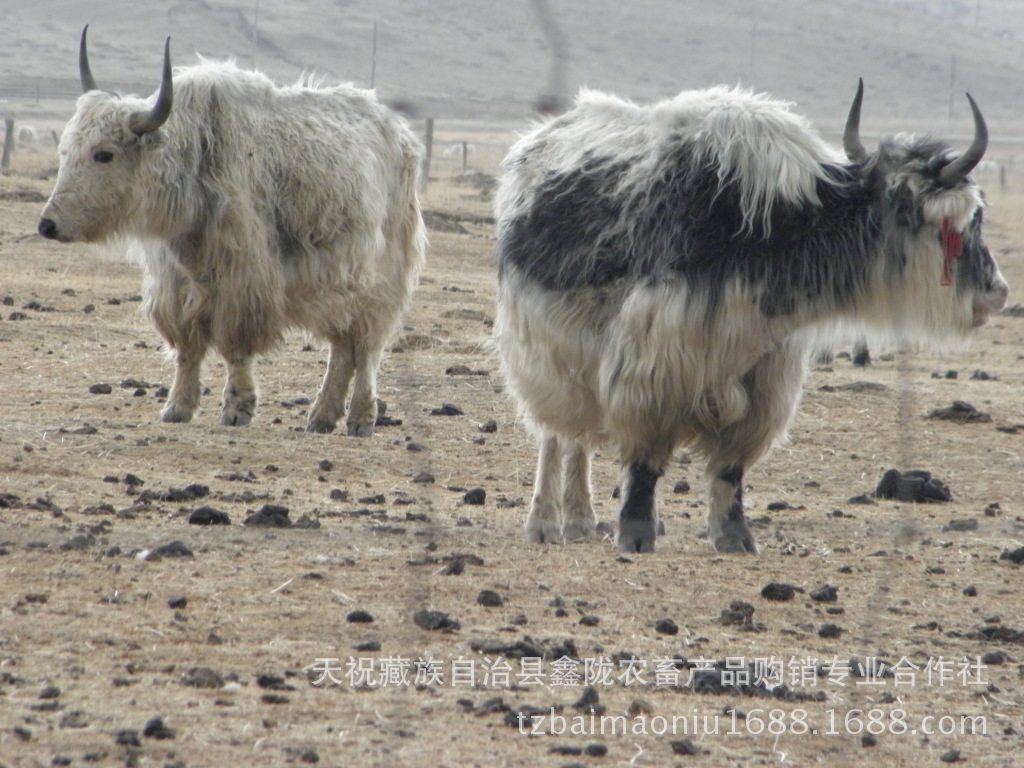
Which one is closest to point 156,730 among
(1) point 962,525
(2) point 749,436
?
(2) point 749,436

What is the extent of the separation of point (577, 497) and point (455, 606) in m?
1.84

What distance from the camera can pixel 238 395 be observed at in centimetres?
841

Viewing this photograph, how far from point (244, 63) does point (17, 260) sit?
123 ft

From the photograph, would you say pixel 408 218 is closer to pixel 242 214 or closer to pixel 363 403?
pixel 363 403

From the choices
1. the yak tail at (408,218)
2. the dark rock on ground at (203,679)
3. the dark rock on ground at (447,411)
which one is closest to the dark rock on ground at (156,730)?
the dark rock on ground at (203,679)

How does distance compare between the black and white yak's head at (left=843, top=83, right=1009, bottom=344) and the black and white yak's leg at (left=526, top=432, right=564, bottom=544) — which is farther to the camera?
the black and white yak's leg at (left=526, top=432, right=564, bottom=544)

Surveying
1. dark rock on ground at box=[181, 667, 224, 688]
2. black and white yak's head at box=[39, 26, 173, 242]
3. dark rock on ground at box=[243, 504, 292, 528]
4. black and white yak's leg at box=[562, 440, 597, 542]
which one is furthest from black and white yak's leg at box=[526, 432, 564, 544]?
black and white yak's head at box=[39, 26, 173, 242]

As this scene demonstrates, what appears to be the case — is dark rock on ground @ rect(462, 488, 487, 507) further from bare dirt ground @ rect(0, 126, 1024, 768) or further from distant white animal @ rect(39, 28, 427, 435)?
distant white animal @ rect(39, 28, 427, 435)

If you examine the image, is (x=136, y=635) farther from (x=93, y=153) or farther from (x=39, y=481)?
(x=93, y=153)

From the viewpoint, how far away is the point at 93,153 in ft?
25.6

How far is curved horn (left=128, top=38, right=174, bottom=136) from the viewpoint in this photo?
7.70m

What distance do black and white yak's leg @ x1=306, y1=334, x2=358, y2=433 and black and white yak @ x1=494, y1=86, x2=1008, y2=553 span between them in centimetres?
287

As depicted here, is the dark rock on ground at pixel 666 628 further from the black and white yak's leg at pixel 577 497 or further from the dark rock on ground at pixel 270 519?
the black and white yak's leg at pixel 577 497

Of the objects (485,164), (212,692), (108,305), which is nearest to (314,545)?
(212,692)
